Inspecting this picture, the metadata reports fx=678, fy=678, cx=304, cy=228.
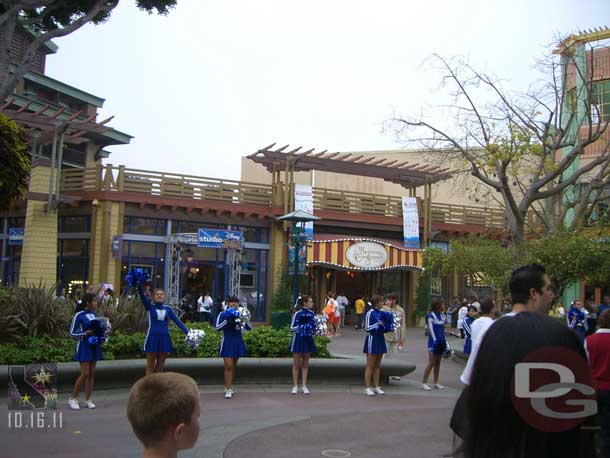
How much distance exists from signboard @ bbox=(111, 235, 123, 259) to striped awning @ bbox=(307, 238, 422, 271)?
8.19 m

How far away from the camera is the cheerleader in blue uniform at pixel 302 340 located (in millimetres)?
11695

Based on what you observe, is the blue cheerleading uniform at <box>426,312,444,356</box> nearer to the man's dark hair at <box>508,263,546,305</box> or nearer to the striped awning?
the man's dark hair at <box>508,263,546,305</box>

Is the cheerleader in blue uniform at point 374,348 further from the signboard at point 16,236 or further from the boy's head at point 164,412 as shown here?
the signboard at point 16,236

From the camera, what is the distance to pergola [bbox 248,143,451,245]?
100 ft

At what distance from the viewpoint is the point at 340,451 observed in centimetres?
765

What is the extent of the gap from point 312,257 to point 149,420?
28470 mm

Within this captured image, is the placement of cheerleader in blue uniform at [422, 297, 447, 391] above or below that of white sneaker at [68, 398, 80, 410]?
above

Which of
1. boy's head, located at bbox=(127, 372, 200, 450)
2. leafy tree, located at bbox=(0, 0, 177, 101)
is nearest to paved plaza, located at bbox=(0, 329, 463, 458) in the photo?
boy's head, located at bbox=(127, 372, 200, 450)

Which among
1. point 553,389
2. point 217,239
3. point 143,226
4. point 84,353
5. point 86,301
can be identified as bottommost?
point 84,353

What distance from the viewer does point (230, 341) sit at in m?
11.2

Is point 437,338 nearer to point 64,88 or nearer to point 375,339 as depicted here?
point 375,339

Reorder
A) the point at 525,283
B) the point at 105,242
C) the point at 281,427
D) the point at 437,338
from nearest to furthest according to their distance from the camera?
the point at 525,283
the point at 281,427
the point at 437,338
the point at 105,242

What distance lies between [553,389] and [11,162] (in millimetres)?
5622

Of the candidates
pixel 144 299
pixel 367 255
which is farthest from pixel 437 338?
pixel 367 255
